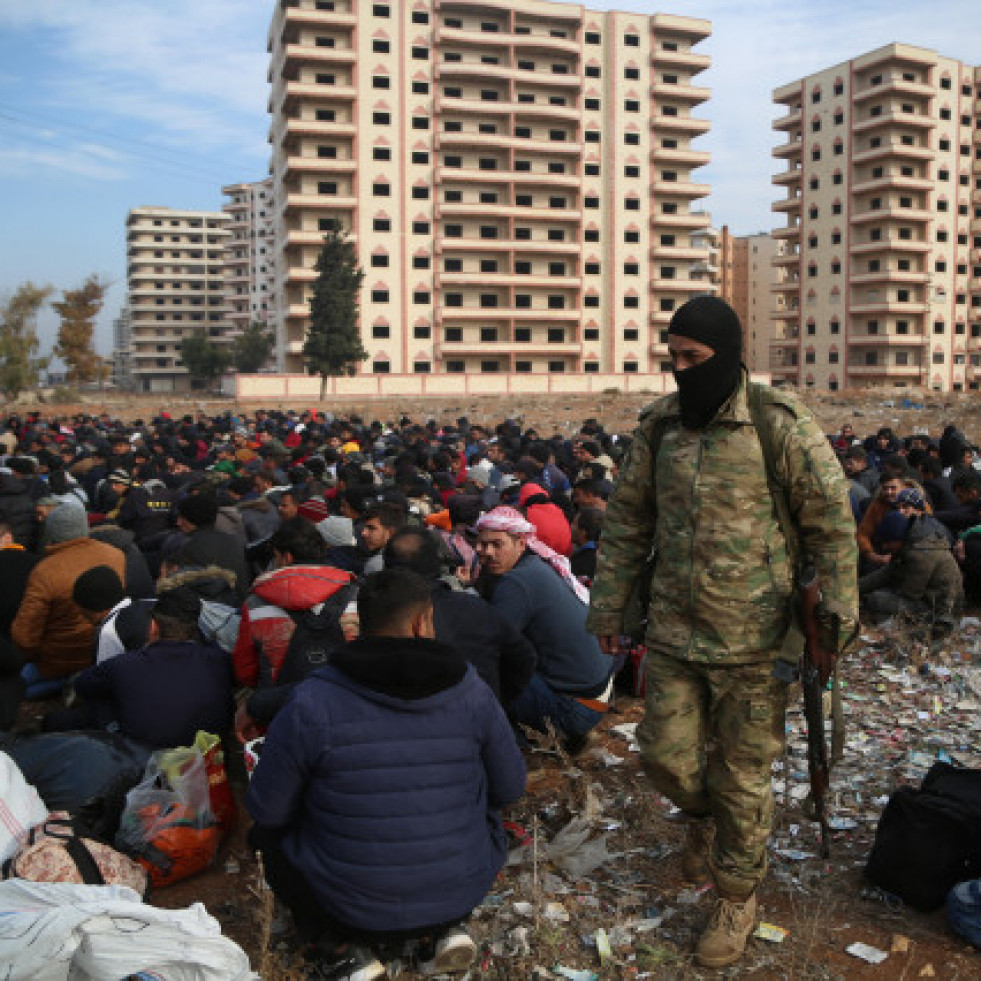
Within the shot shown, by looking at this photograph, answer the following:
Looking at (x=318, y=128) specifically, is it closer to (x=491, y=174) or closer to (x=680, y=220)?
(x=491, y=174)

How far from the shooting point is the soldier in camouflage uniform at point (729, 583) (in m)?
2.93

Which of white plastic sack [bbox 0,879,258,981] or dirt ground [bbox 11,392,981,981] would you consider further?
dirt ground [bbox 11,392,981,981]

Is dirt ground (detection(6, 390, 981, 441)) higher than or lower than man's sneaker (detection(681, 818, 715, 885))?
higher

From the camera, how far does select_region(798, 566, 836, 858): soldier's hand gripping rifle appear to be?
9.68ft

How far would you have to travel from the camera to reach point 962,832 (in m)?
3.29

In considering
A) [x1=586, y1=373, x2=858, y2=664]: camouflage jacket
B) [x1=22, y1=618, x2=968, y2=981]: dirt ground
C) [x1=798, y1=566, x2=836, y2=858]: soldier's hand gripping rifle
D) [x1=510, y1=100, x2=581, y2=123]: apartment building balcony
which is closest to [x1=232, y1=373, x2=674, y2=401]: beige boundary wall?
[x1=510, y1=100, x2=581, y2=123]: apartment building balcony

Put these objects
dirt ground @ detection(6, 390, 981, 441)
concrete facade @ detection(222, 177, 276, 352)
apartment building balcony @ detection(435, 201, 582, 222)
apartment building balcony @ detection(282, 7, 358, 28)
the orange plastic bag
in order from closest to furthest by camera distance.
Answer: the orange plastic bag → dirt ground @ detection(6, 390, 981, 441) → apartment building balcony @ detection(282, 7, 358, 28) → apartment building balcony @ detection(435, 201, 582, 222) → concrete facade @ detection(222, 177, 276, 352)

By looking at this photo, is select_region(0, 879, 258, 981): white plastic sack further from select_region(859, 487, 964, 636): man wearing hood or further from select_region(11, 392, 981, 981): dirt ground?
select_region(859, 487, 964, 636): man wearing hood

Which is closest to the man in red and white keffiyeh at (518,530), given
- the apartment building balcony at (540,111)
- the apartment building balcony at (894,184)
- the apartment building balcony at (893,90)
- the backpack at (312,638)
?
the backpack at (312,638)

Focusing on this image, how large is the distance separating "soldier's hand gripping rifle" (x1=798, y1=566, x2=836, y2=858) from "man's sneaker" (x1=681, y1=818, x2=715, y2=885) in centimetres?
43

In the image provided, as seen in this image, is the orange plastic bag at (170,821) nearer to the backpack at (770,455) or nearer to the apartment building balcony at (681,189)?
the backpack at (770,455)

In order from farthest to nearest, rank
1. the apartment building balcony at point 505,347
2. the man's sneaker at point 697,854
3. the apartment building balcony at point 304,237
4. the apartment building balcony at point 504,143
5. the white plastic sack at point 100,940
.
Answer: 1. the apartment building balcony at point 505,347
2. the apartment building balcony at point 504,143
3. the apartment building balcony at point 304,237
4. the man's sneaker at point 697,854
5. the white plastic sack at point 100,940

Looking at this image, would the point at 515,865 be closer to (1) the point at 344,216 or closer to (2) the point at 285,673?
(2) the point at 285,673

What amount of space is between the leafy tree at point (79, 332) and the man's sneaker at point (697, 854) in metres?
67.8
